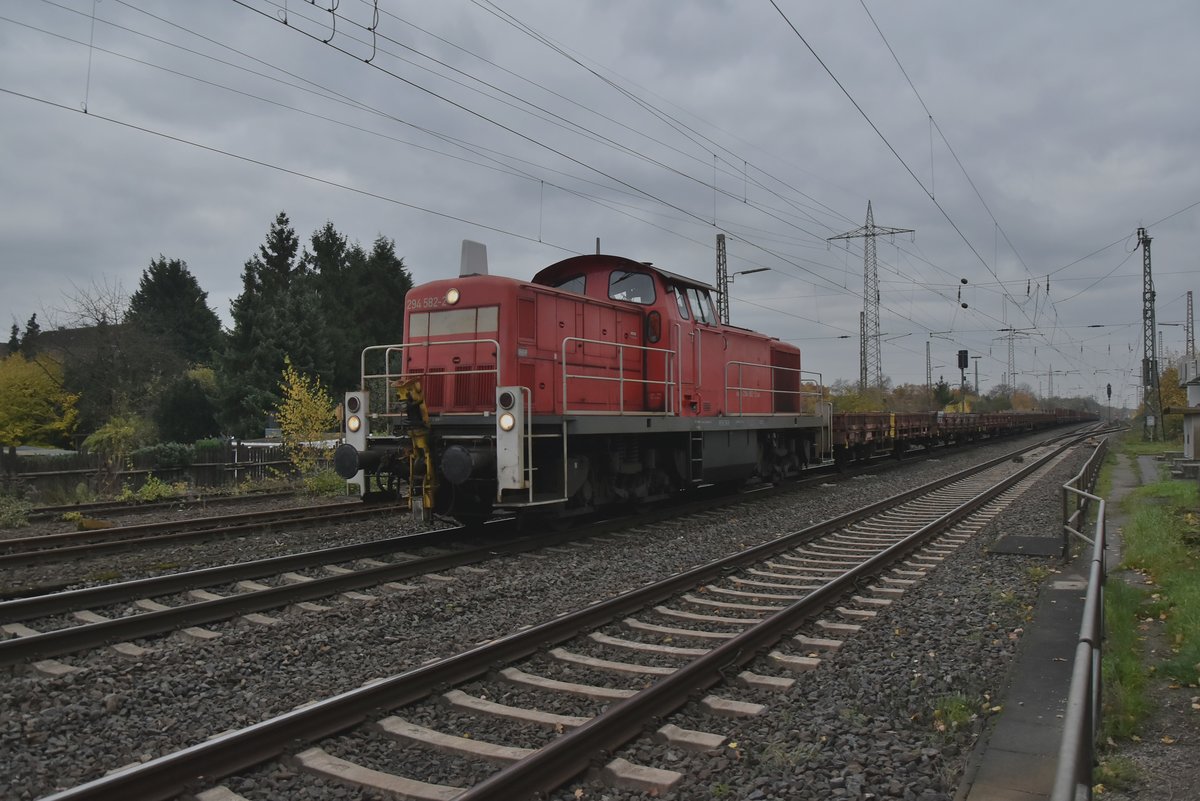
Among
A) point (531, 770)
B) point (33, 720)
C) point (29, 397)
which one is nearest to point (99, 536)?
point (33, 720)

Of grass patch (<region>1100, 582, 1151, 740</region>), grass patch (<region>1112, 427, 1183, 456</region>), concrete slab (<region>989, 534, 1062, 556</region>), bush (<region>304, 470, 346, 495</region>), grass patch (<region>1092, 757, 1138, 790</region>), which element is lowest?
grass patch (<region>1092, 757, 1138, 790</region>)

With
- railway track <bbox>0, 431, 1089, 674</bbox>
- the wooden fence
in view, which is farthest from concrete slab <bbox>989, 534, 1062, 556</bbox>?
the wooden fence

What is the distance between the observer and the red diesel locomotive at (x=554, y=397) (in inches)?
339

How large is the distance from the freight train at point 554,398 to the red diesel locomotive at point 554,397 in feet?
0.07

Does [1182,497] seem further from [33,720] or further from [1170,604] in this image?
[33,720]

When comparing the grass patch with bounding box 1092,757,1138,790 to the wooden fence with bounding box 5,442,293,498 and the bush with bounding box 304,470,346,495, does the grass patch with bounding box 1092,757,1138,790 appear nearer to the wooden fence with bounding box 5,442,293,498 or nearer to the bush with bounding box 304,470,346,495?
the bush with bounding box 304,470,346,495

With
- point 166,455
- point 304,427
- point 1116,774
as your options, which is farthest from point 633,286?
point 166,455

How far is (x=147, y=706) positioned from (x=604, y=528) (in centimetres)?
627

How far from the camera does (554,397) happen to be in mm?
9734

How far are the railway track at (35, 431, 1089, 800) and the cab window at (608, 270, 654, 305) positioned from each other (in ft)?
14.8

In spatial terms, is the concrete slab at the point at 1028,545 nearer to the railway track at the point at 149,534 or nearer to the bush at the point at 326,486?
the railway track at the point at 149,534

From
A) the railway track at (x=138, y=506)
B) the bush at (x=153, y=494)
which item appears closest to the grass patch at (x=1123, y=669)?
the railway track at (x=138, y=506)

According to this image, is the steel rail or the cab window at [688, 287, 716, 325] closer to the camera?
the steel rail

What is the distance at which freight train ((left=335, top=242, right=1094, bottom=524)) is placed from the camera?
8.62 meters
